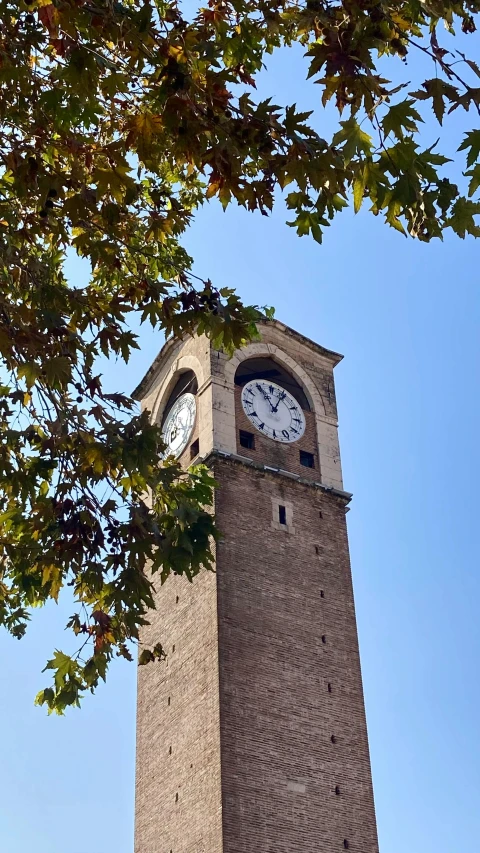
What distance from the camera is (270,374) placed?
2491 centimetres

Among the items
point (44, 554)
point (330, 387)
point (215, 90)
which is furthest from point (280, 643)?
point (215, 90)

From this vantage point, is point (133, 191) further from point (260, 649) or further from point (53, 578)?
point (260, 649)

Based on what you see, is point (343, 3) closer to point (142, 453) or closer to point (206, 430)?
point (142, 453)

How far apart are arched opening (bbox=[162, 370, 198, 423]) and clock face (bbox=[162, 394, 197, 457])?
211 mm

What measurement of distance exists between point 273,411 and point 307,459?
122 cm

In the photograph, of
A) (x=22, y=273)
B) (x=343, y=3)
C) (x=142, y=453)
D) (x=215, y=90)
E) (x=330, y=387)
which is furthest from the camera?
(x=330, y=387)

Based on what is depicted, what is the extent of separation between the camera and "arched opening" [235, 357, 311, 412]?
2442cm

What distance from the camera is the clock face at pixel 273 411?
906 inches

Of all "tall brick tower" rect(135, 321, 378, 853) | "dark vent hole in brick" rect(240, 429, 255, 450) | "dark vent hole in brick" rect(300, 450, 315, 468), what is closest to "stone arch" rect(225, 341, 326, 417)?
"tall brick tower" rect(135, 321, 378, 853)

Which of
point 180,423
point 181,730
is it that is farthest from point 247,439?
point 181,730

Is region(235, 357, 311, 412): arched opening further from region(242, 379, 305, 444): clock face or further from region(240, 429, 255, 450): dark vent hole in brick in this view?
region(240, 429, 255, 450): dark vent hole in brick

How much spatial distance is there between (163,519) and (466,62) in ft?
12.7

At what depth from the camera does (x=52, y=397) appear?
8.24 m

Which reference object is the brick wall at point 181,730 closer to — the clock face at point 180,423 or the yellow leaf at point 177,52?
the clock face at point 180,423
